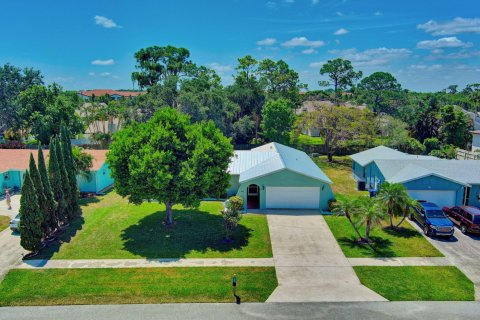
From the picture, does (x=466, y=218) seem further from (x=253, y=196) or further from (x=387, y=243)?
(x=253, y=196)

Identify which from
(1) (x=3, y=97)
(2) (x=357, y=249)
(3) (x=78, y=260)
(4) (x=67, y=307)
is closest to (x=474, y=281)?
(2) (x=357, y=249)

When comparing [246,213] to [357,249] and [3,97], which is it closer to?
[357,249]

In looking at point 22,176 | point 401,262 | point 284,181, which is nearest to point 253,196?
point 284,181

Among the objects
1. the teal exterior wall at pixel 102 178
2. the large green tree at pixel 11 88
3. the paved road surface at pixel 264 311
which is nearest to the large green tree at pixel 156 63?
the large green tree at pixel 11 88

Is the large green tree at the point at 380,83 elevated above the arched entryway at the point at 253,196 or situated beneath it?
elevated above

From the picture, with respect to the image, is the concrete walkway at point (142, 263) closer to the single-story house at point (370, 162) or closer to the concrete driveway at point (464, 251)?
the concrete driveway at point (464, 251)

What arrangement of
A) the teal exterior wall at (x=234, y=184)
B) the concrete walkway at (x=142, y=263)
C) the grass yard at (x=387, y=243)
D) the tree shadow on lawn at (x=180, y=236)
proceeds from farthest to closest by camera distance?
the teal exterior wall at (x=234, y=184)
the tree shadow on lawn at (x=180, y=236)
the grass yard at (x=387, y=243)
the concrete walkway at (x=142, y=263)
